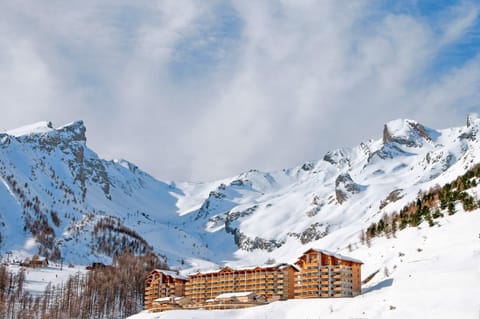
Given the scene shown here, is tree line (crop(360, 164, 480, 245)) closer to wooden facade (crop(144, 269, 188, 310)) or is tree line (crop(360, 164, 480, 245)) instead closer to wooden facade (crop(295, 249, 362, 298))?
wooden facade (crop(295, 249, 362, 298))

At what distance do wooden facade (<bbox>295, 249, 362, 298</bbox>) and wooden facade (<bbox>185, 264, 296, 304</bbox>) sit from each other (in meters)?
5.38

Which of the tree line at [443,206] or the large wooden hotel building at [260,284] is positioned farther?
the tree line at [443,206]

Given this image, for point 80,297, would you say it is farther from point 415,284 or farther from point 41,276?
point 415,284

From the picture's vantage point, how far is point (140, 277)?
557 ft

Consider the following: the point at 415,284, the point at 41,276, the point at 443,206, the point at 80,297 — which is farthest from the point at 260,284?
the point at 41,276

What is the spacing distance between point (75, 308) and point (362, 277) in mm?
69901

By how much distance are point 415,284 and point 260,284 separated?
4424 centimetres

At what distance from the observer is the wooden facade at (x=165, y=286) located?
13625 centimetres

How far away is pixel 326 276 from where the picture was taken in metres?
102

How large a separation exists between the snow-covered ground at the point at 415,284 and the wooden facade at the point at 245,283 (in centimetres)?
1442

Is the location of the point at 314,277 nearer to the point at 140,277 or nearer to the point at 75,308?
the point at 75,308

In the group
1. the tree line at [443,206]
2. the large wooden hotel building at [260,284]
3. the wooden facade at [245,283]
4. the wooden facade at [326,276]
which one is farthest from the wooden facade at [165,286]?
the tree line at [443,206]

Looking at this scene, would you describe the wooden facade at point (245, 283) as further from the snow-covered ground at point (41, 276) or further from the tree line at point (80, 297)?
the snow-covered ground at point (41, 276)

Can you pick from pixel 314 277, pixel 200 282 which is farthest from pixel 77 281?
pixel 314 277
